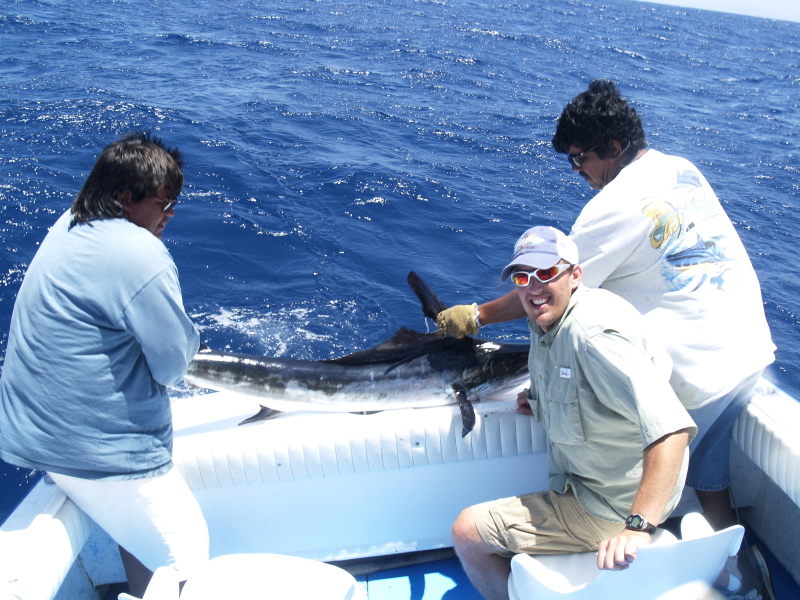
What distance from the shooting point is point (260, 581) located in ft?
5.86

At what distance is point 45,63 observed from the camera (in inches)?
463

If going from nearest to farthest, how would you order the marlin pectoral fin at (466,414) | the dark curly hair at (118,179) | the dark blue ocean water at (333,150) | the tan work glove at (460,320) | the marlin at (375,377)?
the dark curly hair at (118,179) → the marlin pectoral fin at (466,414) → the tan work glove at (460,320) → the marlin at (375,377) → the dark blue ocean water at (333,150)

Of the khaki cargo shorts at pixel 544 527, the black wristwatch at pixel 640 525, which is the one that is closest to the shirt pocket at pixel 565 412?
the khaki cargo shorts at pixel 544 527

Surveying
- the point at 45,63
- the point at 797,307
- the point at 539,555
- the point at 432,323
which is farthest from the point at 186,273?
the point at 45,63

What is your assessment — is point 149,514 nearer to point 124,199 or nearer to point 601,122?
point 124,199

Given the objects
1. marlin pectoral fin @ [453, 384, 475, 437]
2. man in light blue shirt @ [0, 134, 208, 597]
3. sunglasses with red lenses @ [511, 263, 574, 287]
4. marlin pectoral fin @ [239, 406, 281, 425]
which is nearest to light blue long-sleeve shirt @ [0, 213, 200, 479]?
man in light blue shirt @ [0, 134, 208, 597]

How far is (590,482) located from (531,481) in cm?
65

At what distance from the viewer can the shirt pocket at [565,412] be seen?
78.3 inches

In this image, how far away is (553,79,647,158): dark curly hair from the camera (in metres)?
2.31

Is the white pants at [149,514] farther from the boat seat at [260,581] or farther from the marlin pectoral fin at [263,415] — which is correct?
the marlin pectoral fin at [263,415]

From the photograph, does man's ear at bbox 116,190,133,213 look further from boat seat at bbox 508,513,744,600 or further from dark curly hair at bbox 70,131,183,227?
boat seat at bbox 508,513,744,600

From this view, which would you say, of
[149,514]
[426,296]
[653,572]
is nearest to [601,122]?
[426,296]

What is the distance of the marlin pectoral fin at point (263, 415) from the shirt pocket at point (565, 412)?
1316mm

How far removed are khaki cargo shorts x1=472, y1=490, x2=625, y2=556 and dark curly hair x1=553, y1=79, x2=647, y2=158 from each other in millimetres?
1287
